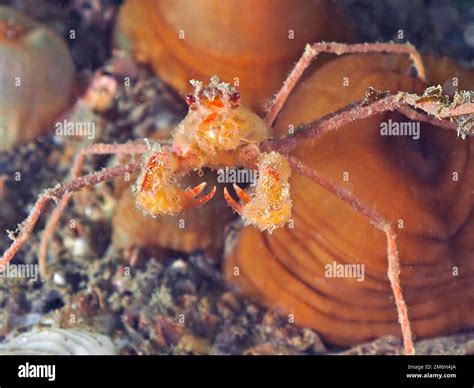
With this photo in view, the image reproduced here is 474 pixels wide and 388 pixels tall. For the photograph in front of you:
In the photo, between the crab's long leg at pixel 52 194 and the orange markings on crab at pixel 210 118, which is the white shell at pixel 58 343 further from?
the orange markings on crab at pixel 210 118

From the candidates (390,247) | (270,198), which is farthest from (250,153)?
(390,247)

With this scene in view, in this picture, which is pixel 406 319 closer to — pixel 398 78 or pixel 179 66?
pixel 398 78

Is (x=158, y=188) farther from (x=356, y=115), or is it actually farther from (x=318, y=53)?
(x=318, y=53)

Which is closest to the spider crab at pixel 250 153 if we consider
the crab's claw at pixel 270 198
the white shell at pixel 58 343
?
the crab's claw at pixel 270 198

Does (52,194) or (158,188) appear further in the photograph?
(52,194)

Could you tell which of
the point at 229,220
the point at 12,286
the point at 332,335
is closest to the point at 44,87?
the point at 12,286
